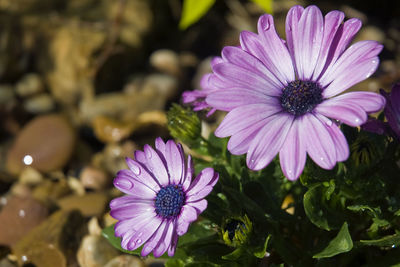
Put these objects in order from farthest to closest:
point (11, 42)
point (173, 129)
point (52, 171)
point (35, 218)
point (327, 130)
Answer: point (11, 42) → point (52, 171) → point (35, 218) → point (173, 129) → point (327, 130)

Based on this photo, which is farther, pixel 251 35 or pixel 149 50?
pixel 149 50

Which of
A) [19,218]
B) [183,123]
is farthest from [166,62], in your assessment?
[183,123]

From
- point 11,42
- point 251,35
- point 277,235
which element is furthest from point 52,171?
point 251,35

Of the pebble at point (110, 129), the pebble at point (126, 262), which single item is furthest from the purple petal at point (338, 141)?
the pebble at point (110, 129)

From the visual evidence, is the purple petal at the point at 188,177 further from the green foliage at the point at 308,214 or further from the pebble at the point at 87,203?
the pebble at the point at 87,203

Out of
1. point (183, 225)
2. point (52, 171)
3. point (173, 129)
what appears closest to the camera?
point (183, 225)

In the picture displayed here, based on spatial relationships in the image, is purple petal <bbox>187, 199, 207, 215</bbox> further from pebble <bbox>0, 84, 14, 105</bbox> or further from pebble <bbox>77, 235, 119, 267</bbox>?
pebble <bbox>0, 84, 14, 105</bbox>

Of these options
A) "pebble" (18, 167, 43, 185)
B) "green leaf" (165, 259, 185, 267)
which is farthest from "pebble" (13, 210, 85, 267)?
"green leaf" (165, 259, 185, 267)

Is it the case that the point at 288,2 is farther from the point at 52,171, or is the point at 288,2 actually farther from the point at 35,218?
the point at 35,218
